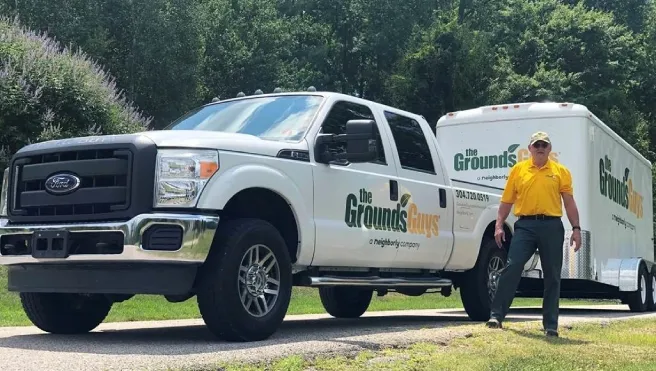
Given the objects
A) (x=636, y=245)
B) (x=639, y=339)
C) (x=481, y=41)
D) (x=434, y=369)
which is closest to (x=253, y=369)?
(x=434, y=369)

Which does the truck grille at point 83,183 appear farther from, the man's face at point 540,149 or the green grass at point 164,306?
the man's face at point 540,149

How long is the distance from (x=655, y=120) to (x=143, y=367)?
4549cm

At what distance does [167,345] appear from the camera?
22.0 feet

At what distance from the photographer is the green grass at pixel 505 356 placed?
18.7 feet

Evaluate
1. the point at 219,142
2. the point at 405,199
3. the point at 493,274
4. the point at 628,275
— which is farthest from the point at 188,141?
the point at 628,275

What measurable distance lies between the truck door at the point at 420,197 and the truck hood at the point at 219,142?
1.79 metres

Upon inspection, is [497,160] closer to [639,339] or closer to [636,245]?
[636,245]

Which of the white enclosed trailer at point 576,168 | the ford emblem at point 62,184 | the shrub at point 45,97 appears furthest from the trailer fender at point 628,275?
the shrub at point 45,97

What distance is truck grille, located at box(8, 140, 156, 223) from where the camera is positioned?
6.48m

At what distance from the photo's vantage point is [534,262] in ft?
38.7

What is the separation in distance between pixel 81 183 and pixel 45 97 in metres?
13.7

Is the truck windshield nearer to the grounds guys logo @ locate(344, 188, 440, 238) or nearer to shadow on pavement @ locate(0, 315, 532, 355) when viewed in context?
the grounds guys logo @ locate(344, 188, 440, 238)

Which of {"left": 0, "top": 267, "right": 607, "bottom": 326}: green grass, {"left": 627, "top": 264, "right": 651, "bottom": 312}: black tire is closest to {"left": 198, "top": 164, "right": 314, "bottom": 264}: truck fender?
{"left": 0, "top": 267, "right": 607, "bottom": 326}: green grass

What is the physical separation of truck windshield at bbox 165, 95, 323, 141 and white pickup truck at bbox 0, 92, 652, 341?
0.06ft
